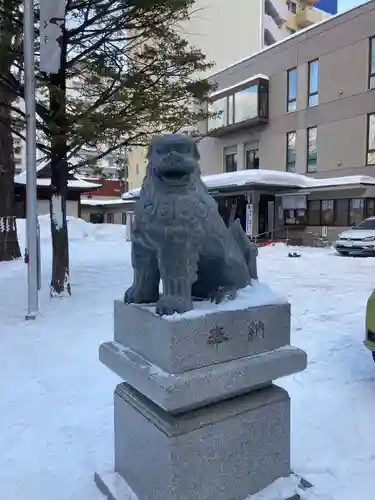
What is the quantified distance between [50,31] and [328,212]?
53.5 ft

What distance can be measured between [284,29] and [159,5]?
1564 inches

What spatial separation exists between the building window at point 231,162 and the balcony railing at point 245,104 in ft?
6.28

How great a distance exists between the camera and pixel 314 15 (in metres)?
39.8

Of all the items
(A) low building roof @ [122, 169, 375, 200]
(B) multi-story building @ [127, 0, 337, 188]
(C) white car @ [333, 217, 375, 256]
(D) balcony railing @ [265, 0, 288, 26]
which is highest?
(D) balcony railing @ [265, 0, 288, 26]

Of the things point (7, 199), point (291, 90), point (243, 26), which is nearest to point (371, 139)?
point (291, 90)

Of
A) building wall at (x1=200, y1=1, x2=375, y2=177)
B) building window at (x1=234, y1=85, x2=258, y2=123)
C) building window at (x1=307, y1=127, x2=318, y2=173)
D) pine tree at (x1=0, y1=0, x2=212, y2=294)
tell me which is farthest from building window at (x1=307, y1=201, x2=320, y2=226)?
pine tree at (x1=0, y1=0, x2=212, y2=294)

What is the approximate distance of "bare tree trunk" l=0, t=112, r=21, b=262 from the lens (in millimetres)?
11750

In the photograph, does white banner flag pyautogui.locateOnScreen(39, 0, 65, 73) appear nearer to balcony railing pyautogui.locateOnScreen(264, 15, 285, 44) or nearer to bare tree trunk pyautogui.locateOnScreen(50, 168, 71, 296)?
bare tree trunk pyautogui.locateOnScreen(50, 168, 71, 296)

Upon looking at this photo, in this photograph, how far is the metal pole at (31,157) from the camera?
5906mm

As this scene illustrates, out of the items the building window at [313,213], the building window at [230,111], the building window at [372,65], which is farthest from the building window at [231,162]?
the building window at [372,65]

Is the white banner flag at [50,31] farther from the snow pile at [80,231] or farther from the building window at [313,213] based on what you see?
the building window at [313,213]

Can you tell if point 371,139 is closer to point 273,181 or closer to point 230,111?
point 273,181

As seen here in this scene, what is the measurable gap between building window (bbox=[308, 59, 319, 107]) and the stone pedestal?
22.2 meters

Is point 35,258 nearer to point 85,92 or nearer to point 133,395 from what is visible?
point 85,92
